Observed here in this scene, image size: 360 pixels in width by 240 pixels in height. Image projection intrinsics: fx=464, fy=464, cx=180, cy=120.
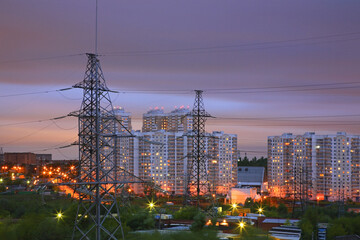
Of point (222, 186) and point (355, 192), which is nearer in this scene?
point (355, 192)

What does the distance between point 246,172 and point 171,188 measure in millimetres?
11994

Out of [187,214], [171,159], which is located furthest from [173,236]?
[171,159]

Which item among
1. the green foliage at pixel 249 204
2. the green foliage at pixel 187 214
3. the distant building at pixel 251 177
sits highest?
the green foliage at pixel 187 214

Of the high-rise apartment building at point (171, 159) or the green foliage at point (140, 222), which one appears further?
the high-rise apartment building at point (171, 159)

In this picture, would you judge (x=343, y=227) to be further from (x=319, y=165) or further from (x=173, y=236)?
(x=319, y=165)

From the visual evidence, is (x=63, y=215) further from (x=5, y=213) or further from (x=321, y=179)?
(x=321, y=179)

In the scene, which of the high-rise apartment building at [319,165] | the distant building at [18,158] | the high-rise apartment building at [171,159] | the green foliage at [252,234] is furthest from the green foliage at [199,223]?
the distant building at [18,158]

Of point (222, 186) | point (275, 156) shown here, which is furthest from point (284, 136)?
point (222, 186)

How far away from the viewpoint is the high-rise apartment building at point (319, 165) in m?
48.8

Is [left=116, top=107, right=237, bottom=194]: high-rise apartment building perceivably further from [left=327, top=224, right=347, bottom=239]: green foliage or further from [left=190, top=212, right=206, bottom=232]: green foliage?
[left=190, top=212, right=206, bottom=232]: green foliage

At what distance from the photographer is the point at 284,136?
55.2 metres

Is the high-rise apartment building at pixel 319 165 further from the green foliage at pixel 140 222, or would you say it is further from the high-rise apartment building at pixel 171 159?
the green foliage at pixel 140 222

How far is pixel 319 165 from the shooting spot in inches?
2018

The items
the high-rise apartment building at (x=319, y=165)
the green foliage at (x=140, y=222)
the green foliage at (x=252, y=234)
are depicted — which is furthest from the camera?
the high-rise apartment building at (x=319, y=165)
